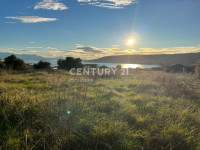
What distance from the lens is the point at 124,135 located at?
2.62m

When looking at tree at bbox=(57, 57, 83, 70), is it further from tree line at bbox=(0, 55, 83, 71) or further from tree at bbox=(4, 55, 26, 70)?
tree at bbox=(4, 55, 26, 70)

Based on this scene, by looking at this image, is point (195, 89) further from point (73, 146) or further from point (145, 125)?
point (73, 146)

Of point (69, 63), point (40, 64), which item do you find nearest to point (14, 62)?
point (40, 64)

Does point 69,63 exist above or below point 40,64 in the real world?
above

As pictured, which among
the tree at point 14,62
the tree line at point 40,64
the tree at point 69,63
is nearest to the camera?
the tree at point 14,62

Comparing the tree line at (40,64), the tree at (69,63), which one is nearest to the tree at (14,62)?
the tree line at (40,64)

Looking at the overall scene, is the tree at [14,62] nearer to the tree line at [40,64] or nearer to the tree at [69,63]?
the tree line at [40,64]

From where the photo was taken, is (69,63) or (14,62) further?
(69,63)

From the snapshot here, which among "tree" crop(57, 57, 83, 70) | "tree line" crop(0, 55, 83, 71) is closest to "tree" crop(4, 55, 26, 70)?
"tree line" crop(0, 55, 83, 71)

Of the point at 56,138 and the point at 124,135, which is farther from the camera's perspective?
the point at 124,135

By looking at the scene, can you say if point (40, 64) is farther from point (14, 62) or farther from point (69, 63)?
point (69, 63)

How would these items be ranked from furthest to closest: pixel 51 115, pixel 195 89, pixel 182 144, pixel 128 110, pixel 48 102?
pixel 195 89
pixel 128 110
pixel 48 102
pixel 51 115
pixel 182 144

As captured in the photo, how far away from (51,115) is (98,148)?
1306 mm

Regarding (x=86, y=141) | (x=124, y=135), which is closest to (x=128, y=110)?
(x=124, y=135)
